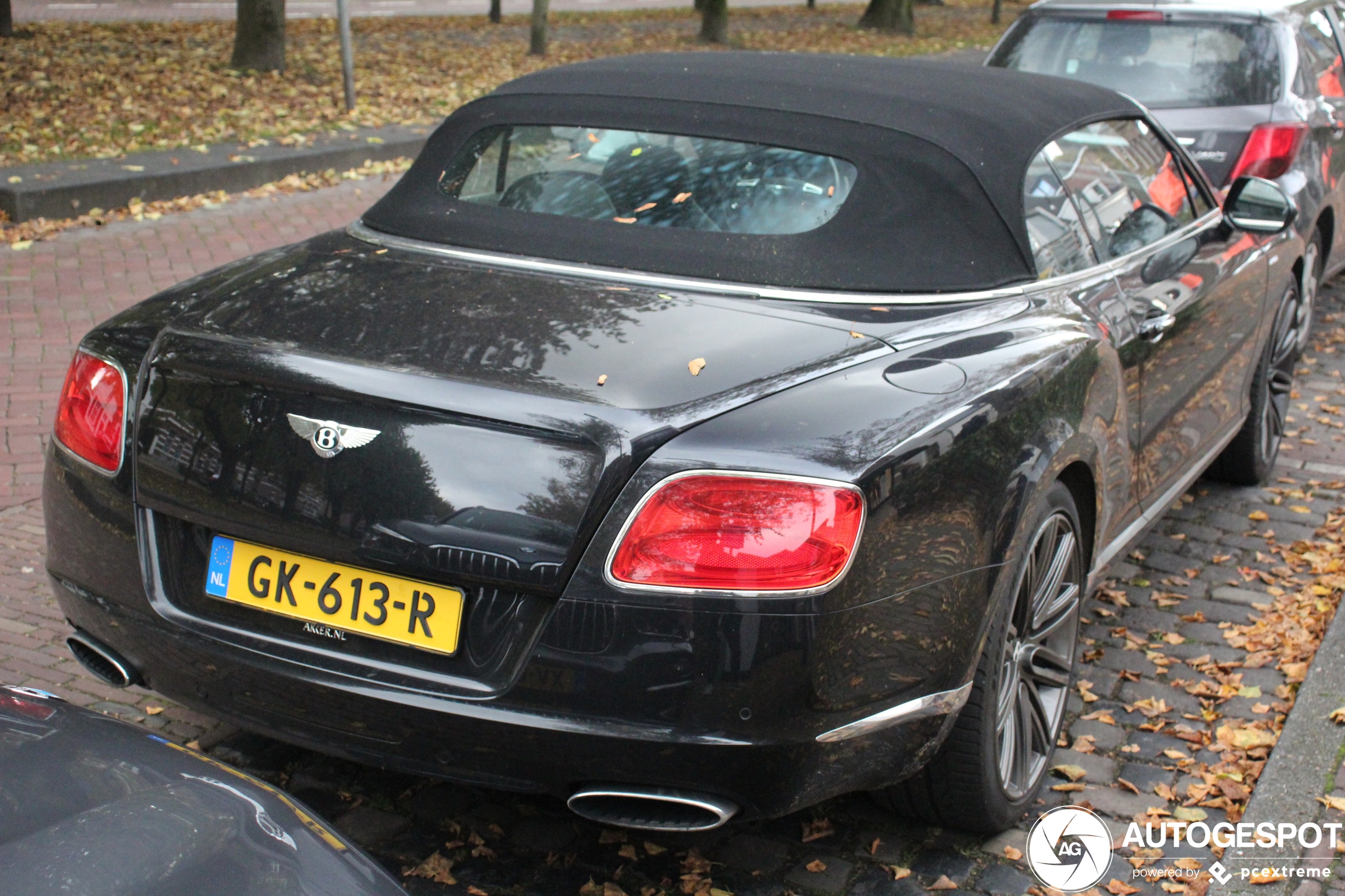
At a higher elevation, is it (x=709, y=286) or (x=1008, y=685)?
(x=709, y=286)

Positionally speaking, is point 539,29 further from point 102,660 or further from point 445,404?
point 445,404

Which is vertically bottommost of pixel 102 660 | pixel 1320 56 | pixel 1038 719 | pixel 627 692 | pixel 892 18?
pixel 1038 719

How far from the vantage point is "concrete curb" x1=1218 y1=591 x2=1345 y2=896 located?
304 centimetres

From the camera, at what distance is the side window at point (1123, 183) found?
12.5 ft

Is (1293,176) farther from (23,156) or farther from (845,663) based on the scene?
(23,156)

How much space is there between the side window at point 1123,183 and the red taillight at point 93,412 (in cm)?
236

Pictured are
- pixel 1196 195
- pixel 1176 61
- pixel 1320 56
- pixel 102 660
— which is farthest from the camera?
pixel 1320 56

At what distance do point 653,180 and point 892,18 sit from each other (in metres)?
23.0

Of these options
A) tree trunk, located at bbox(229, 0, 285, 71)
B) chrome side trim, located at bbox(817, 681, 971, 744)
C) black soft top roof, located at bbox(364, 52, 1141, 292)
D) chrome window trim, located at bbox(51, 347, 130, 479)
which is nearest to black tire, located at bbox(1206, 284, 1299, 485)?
black soft top roof, located at bbox(364, 52, 1141, 292)

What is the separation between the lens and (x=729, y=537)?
2.38 metres

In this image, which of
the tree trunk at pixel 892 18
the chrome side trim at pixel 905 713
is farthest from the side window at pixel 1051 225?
the tree trunk at pixel 892 18

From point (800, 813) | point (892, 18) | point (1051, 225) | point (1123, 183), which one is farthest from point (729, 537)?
point (892, 18)

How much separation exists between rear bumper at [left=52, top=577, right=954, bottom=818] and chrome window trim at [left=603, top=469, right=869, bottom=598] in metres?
0.22

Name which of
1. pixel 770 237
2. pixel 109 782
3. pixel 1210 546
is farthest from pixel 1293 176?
pixel 109 782
